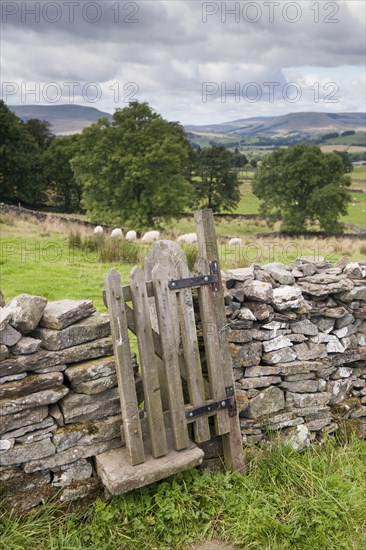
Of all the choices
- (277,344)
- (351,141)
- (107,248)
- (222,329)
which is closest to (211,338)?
(222,329)

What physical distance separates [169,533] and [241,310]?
2.15 meters

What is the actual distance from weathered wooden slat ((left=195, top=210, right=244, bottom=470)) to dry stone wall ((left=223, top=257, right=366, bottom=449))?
12.7 inches

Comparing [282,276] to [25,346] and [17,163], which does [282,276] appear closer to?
[25,346]

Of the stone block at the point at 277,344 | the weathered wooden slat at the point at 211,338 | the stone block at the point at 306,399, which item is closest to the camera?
the weathered wooden slat at the point at 211,338

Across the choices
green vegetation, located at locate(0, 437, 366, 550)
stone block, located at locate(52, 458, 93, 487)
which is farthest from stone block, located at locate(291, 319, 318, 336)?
stone block, located at locate(52, 458, 93, 487)

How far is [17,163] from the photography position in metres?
41.3

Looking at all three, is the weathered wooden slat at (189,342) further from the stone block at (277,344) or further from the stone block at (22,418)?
the stone block at (22,418)

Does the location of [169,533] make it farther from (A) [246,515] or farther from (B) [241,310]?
(B) [241,310]

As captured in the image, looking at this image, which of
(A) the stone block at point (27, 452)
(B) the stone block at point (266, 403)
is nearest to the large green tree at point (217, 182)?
(B) the stone block at point (266, 403)

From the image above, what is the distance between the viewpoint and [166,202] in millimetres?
32031

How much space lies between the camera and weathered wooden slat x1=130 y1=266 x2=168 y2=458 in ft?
12.4

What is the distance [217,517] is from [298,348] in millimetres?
2054

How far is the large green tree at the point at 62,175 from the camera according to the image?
44875 millimetres

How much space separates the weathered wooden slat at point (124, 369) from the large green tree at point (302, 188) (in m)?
36.9
